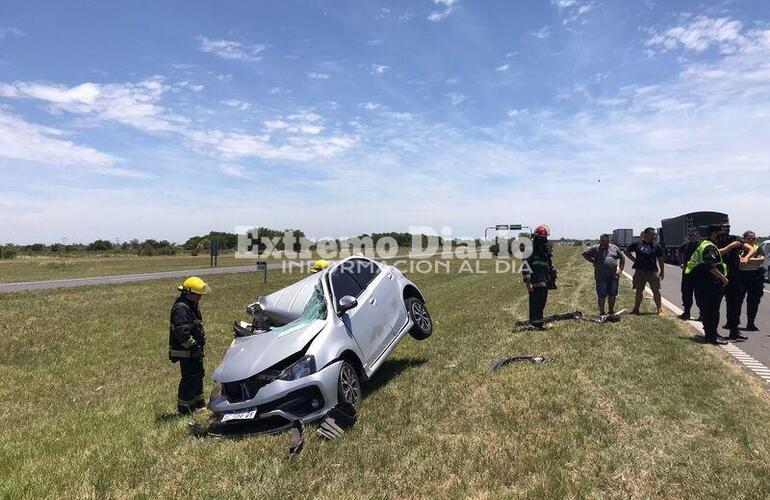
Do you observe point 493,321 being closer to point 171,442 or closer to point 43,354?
point 171,442

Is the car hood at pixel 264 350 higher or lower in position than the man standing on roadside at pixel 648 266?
lower

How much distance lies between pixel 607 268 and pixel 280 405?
8589 mm

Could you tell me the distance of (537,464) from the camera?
14.0ft

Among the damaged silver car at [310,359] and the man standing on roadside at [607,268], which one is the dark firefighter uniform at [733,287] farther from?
the damaged silver car at [310,359]

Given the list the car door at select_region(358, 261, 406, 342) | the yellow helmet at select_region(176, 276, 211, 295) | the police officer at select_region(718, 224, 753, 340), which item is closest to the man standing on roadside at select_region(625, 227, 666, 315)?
the police officer at select_region(718, 224, 753, 340)

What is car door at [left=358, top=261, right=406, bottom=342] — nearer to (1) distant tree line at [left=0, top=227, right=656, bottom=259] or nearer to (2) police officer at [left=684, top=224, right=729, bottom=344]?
(2) police officer at [left=684, top=224, right=729, bottom=344]

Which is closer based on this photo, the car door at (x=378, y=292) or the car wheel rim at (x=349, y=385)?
the car wheel rim at (x=349, y=385)

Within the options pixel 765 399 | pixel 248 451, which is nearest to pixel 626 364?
pixel 765 399

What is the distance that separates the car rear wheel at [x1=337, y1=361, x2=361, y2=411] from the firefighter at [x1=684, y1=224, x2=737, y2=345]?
640 cm

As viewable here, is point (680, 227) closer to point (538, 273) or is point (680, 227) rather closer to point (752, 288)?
point (752, 288)

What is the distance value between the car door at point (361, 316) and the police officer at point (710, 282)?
5.70 metres

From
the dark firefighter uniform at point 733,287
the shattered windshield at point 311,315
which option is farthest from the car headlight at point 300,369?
the dark firefighter uniform at point 733,287

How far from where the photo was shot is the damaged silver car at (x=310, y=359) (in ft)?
17.2

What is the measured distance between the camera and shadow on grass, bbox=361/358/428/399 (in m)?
6.96
